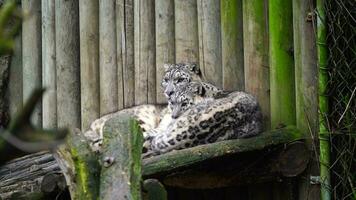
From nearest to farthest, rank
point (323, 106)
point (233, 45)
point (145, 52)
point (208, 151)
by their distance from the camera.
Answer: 1. point (208, 151)
2. point (323, 106)
3. point (233, 45)
4. point (145, 52)

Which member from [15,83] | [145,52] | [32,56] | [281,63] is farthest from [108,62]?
[281,63]

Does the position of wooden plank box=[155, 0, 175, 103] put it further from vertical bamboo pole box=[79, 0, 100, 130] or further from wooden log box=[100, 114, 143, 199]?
wooden log box=[100, 114, 143, 199]

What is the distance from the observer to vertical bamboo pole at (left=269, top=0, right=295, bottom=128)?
5508 millimetres

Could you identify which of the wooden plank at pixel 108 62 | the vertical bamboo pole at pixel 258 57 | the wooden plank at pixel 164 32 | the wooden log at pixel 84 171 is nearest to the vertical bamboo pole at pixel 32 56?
the wooden plank at pixel 108 62

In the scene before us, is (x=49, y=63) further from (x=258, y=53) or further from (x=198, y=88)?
(x=258, y=53)

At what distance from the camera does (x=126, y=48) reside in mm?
6695

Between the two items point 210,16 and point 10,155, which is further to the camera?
point 210,16

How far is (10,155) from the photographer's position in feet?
2.59

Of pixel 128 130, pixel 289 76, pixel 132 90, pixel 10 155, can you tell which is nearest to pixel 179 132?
pixel 289 76

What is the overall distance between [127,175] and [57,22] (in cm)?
398

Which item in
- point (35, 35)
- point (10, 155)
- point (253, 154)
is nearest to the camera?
point (10, 155)

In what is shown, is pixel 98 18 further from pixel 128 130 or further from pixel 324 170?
pixel 128 130

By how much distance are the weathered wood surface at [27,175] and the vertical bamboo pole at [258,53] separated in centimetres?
162

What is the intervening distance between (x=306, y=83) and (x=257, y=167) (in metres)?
0.70
